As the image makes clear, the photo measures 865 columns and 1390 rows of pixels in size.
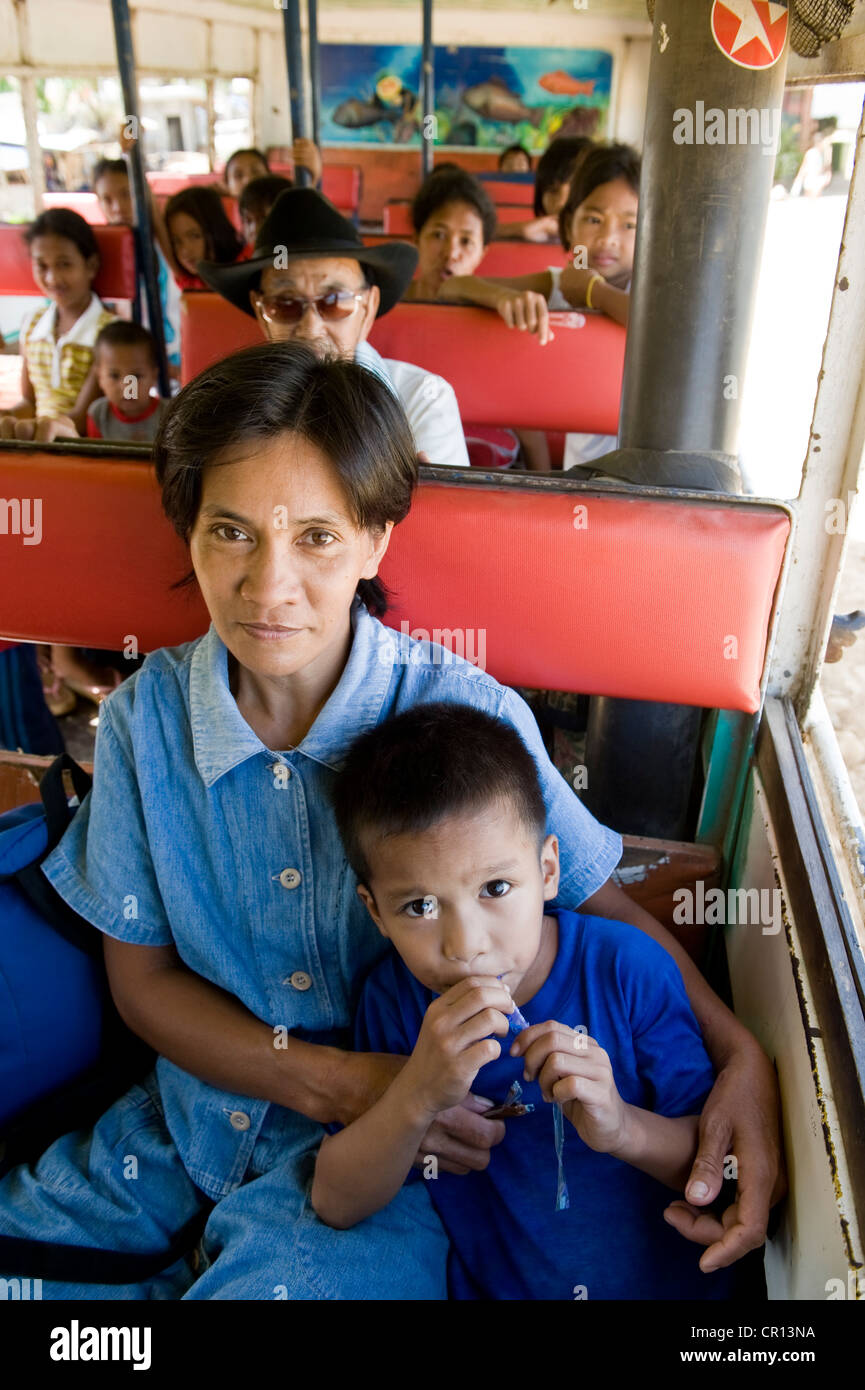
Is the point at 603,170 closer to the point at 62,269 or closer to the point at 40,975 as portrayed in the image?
the point at 62,269

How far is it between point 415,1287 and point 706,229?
4.51 feet

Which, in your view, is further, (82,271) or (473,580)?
(82,271)

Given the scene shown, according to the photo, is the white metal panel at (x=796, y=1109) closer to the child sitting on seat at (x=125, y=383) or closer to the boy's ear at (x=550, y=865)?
the boy's ear at (x=550, y=865)

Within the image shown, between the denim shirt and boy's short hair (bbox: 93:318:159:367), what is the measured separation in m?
2.17

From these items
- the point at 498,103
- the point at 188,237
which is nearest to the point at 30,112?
the point at 188,237

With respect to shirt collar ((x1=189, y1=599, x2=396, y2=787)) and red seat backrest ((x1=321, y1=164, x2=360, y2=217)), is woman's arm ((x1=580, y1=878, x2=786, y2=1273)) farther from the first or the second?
red seat backrest ((x1=321, y1=164, x2=360, y2=217))

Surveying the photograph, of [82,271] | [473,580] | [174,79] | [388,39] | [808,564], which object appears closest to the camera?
[473,580]

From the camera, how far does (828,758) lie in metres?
1.34

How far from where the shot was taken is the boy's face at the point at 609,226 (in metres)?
2.53

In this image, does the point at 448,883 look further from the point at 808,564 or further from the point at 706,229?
the point at 706,229

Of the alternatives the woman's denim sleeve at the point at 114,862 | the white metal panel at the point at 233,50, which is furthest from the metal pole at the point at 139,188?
the white metal panel at the point at 233,50

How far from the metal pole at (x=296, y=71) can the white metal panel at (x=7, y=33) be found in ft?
17.9

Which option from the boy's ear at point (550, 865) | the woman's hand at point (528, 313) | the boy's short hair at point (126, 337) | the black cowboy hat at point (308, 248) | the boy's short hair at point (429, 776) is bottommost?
the boy's ear at point (550, 865)

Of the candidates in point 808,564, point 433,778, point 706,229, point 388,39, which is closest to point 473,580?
point 433,778
